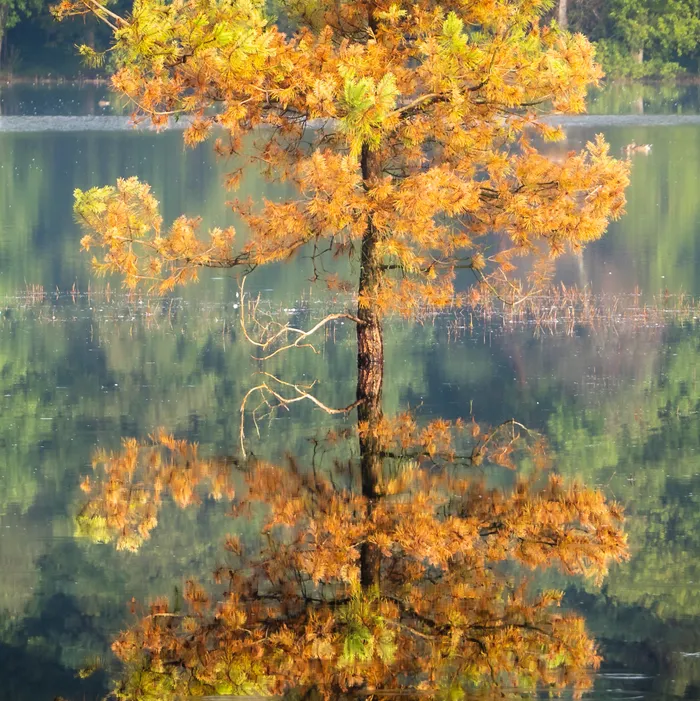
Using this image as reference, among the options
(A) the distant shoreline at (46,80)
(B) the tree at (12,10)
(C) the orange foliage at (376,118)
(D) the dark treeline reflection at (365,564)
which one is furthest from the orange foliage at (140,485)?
(A) the distant shoreline at (46,80)

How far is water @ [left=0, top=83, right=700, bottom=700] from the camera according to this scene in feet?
22.2

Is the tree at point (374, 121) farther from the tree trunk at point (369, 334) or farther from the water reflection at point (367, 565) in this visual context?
the water reflection at point (367, 565)

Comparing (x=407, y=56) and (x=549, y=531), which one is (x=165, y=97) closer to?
(x=407, y=56)

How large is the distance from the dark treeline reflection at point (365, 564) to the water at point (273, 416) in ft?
0.50

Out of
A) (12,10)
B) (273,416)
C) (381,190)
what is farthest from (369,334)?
(12,10)

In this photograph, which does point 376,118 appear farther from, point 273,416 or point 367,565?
point 367,565

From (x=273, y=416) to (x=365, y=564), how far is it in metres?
4.00

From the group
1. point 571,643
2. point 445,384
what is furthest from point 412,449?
point 571,643

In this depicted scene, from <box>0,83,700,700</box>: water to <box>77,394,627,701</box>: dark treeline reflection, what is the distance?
0.15 metres

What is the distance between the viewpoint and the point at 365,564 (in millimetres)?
7434

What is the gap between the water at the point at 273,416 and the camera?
6773 millimetres

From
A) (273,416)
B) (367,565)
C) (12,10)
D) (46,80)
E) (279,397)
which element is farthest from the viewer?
(46,80)

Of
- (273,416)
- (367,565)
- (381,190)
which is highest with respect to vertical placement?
(381,190)

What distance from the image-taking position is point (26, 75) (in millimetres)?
59750
